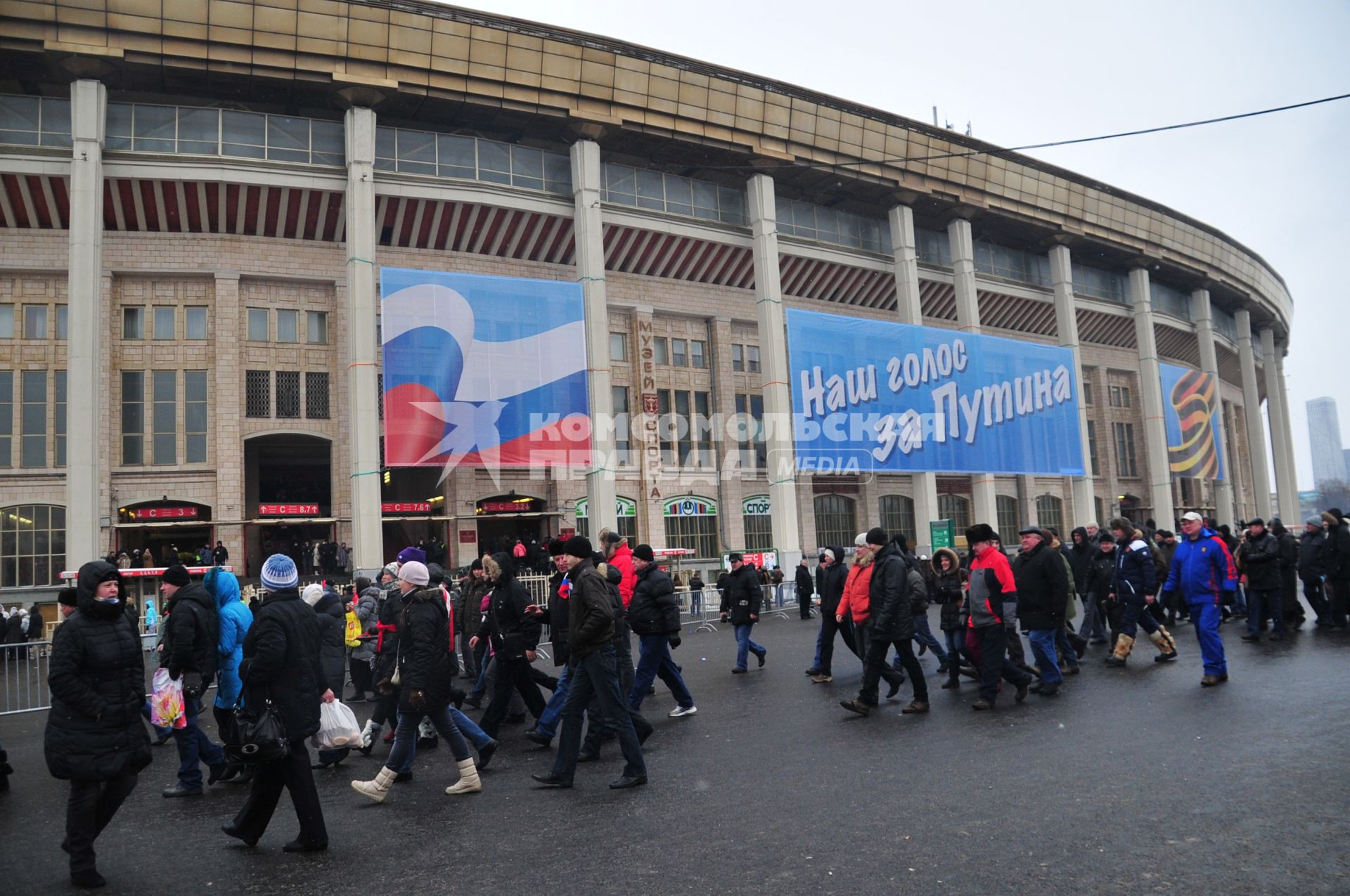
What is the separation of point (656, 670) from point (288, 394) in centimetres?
2514

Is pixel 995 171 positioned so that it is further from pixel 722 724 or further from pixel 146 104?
pixel 722 724

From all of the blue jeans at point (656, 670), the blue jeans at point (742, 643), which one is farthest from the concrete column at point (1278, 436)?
the blue jeans at point (656, 670)

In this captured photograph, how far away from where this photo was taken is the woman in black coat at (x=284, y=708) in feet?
18.4

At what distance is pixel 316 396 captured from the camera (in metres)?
31.5

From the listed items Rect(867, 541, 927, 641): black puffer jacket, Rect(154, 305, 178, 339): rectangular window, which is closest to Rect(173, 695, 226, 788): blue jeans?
Rect(867, 541, 927, 641): black puffer jacket

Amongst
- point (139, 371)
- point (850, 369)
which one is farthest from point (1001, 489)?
point (139, 371)

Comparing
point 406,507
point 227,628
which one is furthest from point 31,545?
point 227,628

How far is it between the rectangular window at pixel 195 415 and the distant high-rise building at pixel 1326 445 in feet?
601

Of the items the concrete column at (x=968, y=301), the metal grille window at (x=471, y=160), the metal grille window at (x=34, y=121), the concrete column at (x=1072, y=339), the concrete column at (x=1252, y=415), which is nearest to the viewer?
the metal grille window at (x=34, y=121)

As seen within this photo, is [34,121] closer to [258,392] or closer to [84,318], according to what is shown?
[84,318]

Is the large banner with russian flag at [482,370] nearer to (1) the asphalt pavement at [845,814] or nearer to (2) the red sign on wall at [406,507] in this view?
(2) the red sign on wall at [406,507]

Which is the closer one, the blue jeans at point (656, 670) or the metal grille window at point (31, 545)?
the blue jeans at point (656, 670)

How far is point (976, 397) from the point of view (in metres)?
39.6

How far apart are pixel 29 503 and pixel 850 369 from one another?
2796cm
